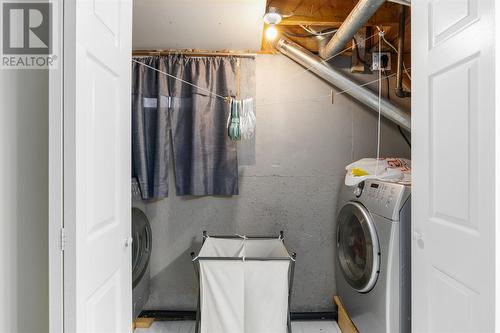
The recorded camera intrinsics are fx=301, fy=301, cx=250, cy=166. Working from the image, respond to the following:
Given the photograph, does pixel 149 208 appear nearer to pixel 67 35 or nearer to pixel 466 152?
pixel 67 35

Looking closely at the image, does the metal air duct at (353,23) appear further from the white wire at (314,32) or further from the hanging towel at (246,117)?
the hanging towel at (246,117)

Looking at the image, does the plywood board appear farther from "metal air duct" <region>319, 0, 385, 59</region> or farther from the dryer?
"metal air duct" <region>319, 0, 385, 59</region>

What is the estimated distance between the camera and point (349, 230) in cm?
215

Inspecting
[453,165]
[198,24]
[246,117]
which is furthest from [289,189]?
[453,165]

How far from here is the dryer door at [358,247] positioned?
1.73m

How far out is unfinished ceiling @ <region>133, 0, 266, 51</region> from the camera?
1860 millimetres

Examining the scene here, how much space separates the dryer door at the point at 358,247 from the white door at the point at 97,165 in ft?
4.32

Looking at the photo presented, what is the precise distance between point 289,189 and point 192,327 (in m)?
1.40

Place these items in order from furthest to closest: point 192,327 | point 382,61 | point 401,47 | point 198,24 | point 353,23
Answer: point 382,61 → point 192,327 → point 401,47 → point 198,24 → point 353,23

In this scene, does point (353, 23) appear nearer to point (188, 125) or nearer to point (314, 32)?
point (314, 32)

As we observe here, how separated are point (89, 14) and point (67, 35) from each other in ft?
0.47

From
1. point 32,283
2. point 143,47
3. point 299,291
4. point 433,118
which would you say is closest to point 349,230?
point 299,291

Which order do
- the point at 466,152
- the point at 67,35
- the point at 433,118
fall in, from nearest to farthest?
the point at 67,35
the point at 466,152
the point at 433,118

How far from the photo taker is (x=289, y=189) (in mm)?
2664
